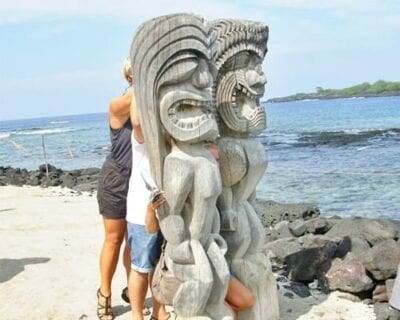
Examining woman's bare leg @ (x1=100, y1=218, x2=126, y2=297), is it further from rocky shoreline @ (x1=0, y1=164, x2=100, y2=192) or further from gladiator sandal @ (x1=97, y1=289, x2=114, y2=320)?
rocky shoreline @ (x1=0, y1=164, x2=100, y2=192)

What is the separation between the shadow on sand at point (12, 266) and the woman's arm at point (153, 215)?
287cm

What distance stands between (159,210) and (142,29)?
120 centimetres

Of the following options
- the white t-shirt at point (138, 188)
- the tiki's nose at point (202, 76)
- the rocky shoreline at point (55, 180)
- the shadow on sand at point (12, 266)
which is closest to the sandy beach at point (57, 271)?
Answer: the shadow on sand at point (12, 266)

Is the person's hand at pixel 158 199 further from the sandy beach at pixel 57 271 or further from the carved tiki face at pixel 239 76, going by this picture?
the sandy beach at pixel 57 271

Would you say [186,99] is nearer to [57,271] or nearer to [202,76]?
[202,76]

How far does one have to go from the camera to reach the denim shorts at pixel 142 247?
4.09 meters

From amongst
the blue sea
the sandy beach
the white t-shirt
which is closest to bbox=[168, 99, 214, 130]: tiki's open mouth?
the white t-shirt

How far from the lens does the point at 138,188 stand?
4047 mm

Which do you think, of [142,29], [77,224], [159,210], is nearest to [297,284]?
[159,210]

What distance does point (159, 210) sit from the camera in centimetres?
376

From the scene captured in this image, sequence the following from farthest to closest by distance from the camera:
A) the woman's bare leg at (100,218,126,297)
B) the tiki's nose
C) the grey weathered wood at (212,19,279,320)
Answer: the woman's bare leg at (100,218,126,297), the grey weathered wood at (212,19,279,320), the tiki's nose

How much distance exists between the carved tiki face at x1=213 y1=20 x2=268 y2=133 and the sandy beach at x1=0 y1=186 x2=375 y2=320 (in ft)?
6.11

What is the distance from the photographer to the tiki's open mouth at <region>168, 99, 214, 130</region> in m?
3.69

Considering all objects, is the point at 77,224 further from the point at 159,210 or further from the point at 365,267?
the point at 159,210
